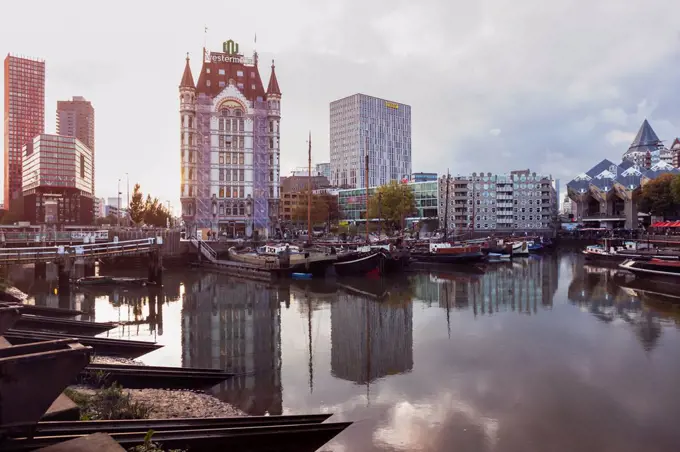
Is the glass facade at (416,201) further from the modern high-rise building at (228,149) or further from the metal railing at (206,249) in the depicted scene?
the metal railing at (206,249)

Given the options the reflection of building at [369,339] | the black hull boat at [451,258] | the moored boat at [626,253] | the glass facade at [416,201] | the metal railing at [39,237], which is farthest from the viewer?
the glass facade at [416,201]

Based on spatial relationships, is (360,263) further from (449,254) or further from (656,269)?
(656,269)

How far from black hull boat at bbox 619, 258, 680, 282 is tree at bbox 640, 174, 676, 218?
5288 cm

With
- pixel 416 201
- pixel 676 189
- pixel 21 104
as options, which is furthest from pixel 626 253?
pixel 21 104

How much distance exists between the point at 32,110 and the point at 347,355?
675ft

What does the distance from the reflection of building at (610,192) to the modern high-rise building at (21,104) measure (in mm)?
184694

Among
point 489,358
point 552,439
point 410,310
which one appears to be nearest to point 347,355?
A: point 489,358

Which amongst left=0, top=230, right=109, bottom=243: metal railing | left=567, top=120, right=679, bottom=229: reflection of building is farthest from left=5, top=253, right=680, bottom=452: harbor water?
left=567, top=120, right=679, bottom=229: reflection of building

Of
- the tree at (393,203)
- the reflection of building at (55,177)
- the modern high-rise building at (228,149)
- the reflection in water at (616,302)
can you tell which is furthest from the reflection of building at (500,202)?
the reflection of building at (55,177)

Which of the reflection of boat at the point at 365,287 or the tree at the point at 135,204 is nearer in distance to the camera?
the reflection of boat at the point at 365,287

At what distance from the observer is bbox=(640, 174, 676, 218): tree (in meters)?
96.4

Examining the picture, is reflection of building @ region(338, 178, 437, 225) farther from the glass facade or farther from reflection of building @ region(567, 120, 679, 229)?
reflection of building @ region(567, 120, 679, 229)

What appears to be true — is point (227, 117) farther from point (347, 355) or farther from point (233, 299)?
point (347, 355)

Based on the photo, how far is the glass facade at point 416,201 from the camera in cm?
13512
